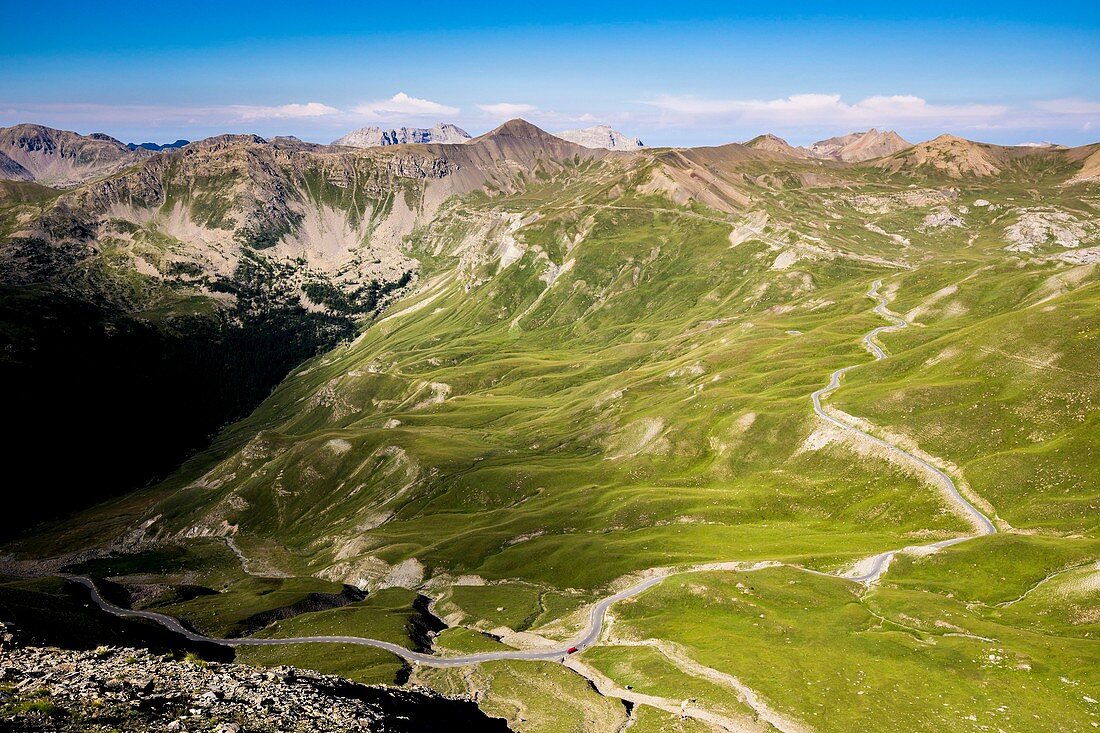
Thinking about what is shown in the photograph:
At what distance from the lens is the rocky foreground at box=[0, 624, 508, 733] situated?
3994cm

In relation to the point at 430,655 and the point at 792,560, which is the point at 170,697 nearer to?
the point at 430,655

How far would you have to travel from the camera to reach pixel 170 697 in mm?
45094

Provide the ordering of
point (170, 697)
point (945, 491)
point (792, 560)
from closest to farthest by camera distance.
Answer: point (170, 697) < point (792, 560) < point (945, 491)

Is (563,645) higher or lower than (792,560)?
lower

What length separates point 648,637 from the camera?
3676 inches

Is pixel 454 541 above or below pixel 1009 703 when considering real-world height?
below

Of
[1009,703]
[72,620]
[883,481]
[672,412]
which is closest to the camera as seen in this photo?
[1009,703]

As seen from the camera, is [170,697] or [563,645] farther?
[563,645]

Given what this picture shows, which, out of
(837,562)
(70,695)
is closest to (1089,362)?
(837,562)

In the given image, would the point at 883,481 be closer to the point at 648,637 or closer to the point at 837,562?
the point at 837,562

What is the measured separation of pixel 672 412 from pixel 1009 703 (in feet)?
438

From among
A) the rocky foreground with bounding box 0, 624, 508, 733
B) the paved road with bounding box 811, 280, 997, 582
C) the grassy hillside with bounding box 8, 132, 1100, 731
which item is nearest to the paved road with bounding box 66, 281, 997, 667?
the paved road with bounding box 811, 280, 997, 582

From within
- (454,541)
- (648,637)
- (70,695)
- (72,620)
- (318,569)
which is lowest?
(318,569)

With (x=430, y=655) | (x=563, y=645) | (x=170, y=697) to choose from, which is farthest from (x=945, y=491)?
(x=170, y=697)
